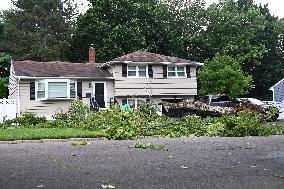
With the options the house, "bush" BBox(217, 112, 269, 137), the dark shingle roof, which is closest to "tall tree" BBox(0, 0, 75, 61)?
the house

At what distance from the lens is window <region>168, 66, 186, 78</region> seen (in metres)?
34.2

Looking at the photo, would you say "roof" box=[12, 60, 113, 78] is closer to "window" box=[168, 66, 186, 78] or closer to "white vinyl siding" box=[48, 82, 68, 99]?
"white vinyl siding" box=[48, 82, 68, 99]

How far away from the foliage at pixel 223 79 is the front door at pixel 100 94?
9.48 meters

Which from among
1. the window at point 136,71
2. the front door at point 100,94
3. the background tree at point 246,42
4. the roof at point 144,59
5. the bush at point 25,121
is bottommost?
the bush at point 25,121

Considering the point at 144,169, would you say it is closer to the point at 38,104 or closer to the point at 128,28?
the point at 38,104

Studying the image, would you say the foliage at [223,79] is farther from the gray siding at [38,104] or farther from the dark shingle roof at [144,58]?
the gray siding at [38,104]

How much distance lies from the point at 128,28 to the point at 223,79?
46.6ft

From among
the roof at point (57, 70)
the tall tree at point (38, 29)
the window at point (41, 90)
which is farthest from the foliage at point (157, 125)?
the tall tree at point (38, 29)

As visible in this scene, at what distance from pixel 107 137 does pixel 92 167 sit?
773 cm

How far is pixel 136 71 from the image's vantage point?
33.3 m

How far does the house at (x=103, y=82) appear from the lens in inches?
1216

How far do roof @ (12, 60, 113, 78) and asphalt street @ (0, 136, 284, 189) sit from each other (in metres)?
21.8

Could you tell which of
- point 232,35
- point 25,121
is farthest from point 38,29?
point 25,121

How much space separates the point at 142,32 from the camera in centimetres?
4944
